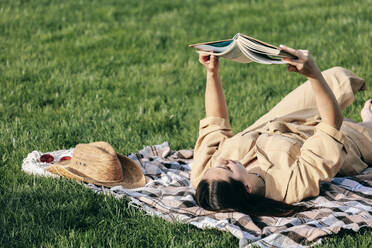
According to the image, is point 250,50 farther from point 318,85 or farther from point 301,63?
point 318,85

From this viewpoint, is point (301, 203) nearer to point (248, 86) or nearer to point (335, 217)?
point (335, 217)

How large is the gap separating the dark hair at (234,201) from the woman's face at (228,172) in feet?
0.11

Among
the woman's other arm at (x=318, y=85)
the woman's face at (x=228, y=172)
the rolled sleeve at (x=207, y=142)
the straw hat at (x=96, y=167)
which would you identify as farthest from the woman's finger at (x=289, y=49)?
the straw hat at (x=96, y=167)

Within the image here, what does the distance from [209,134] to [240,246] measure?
146cm

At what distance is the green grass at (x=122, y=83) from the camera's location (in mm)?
3961

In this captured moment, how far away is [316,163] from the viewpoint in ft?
13.7

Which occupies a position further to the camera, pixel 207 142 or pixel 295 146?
pixel 207 142

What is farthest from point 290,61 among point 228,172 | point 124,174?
point 124,174

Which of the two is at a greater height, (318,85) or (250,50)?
(250,50)

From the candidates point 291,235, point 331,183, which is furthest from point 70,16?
point 291,235

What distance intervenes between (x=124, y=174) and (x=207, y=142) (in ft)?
2.72

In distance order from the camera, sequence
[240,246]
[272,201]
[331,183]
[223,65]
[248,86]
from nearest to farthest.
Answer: [240,246] < [272,201] < [331,183] < [248,86] < [223,65]

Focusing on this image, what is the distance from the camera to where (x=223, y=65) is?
27.1 feet

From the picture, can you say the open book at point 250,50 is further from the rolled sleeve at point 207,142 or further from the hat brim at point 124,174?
the hat brim at point 124,174
